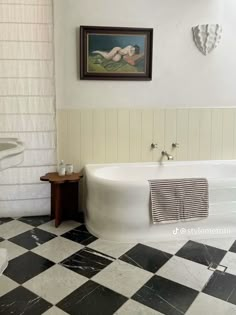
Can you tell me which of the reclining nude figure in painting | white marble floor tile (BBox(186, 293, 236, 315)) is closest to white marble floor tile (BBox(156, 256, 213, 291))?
white marble floor tile (BBox(186, 293, 236, 315))

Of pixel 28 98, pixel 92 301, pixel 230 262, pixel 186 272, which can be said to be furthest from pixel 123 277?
pixel 28 98

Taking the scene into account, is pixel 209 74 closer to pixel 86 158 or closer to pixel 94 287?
pixel 86 158

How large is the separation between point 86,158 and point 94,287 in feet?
5.02

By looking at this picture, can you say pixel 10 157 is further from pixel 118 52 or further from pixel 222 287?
pixel 118 52

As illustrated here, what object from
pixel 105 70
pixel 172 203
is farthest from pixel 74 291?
pixel 105 70

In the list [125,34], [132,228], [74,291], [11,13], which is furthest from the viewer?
[125,34]

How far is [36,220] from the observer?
3287 mm

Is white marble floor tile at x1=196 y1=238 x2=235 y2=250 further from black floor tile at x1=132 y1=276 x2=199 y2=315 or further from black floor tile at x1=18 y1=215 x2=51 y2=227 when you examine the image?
black floor tile at x1=18 y1=215 x2=51 y2=227

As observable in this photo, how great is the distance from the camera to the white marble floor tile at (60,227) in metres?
3.03

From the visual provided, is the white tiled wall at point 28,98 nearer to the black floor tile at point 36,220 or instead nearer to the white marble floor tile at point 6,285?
the black floor tile at point 36,220

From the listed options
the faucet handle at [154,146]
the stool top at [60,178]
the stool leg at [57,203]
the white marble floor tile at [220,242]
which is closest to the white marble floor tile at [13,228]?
the stool leg at [57,203]

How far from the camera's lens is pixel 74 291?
6.87 ft

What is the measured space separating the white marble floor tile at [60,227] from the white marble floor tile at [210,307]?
143 centimetres

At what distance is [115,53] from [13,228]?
197cm
